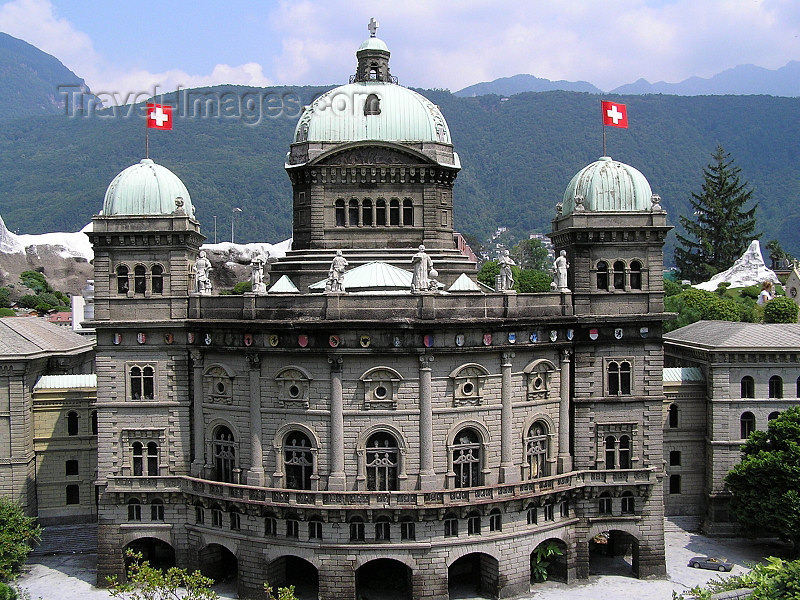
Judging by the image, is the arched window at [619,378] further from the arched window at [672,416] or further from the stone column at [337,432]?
the stone column at [337,432]

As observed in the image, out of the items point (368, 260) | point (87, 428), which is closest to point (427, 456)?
point (368, 260)

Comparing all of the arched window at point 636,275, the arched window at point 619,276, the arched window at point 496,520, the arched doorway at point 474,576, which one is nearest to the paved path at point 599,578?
the arched doorway at point 474,576

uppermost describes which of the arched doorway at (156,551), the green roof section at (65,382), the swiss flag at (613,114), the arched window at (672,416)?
the swiss flag at (613,114)

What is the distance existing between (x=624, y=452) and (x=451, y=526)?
12.3 meters

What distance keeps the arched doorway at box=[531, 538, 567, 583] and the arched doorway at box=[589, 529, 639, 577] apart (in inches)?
95.0

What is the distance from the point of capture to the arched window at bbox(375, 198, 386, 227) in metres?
58.1

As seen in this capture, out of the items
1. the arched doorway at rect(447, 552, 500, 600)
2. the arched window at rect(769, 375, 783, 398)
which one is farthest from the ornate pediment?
the arched window at rect(769, 375, 783, 398)

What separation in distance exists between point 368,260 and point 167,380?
14.4 m

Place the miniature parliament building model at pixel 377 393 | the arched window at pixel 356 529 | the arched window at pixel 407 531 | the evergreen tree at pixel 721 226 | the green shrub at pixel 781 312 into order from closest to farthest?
the arched window at pixel 356 529
the arched window at pixel 407 531
the miniature parliament building model at pixel 377 393
the green shrub at pixel 781 312
the evergreen tree at pixel 721 226

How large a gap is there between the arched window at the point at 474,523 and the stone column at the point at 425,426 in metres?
2.69

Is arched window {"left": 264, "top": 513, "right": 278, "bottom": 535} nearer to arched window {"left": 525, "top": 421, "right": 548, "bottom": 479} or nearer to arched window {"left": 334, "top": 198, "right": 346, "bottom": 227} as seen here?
arched window {"left": 525, "top": 421, "right": 548, "bottom": 479}

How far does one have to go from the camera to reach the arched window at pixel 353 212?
58.0m

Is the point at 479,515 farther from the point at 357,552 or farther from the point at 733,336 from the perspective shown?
the point at 733,336

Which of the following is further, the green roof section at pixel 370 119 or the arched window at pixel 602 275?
the green roof section at pixel 370 119
